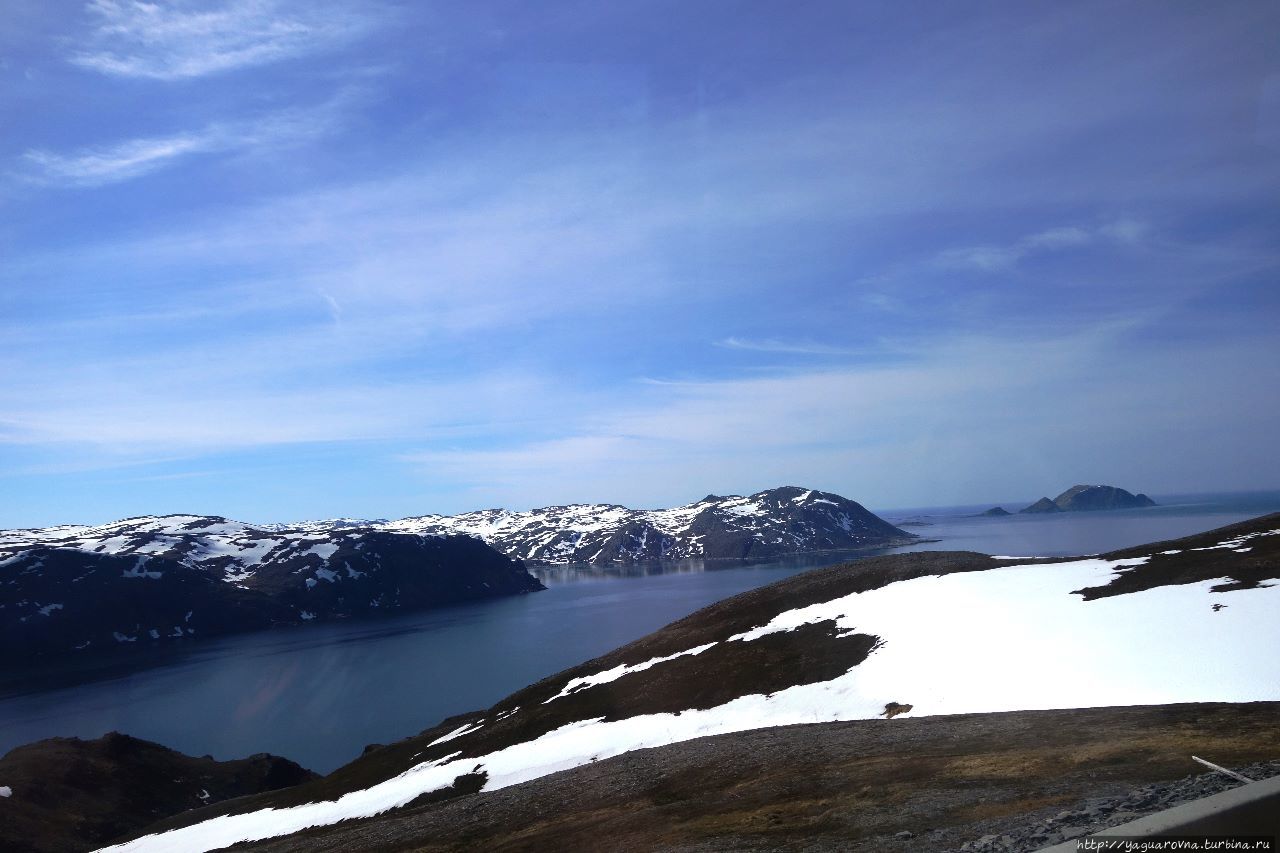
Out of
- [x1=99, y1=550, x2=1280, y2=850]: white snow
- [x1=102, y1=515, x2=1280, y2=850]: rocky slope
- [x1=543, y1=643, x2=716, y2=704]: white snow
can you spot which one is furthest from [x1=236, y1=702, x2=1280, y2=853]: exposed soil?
[x1=543, y1=643, x2=716, y2=704]: white snow

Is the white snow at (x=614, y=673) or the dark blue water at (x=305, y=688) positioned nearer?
the white snow at (x=614, y=673)

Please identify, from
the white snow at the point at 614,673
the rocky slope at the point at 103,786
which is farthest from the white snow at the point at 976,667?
the rocky slope at the point at 103,786

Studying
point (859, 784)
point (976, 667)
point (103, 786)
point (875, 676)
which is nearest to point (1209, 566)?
point (976, 667)

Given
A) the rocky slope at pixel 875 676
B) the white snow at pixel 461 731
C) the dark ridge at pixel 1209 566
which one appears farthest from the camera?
the white snow at pixel 461 731

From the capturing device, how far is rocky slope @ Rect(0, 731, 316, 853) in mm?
66375

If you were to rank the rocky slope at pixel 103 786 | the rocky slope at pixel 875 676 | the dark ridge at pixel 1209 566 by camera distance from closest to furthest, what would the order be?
the rocky slope at pixel 875 676 < the dark ridge at pixel 1209 566 < the rocky slope at pixel 103 786

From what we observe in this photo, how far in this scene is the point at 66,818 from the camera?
69688mm

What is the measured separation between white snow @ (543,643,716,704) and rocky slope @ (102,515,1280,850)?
25cm

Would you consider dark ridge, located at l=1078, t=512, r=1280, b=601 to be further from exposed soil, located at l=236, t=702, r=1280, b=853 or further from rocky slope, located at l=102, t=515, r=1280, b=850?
exposed soil, located at l=236, t=702, r=1280, b=853

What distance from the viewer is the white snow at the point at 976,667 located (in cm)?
2795

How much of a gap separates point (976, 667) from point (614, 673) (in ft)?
99.9

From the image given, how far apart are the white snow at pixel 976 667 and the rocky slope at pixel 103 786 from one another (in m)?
21.8

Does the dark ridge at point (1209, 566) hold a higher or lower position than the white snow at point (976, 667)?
higher

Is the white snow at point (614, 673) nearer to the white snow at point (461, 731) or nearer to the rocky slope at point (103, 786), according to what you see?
the white snow at point (461, 731)
